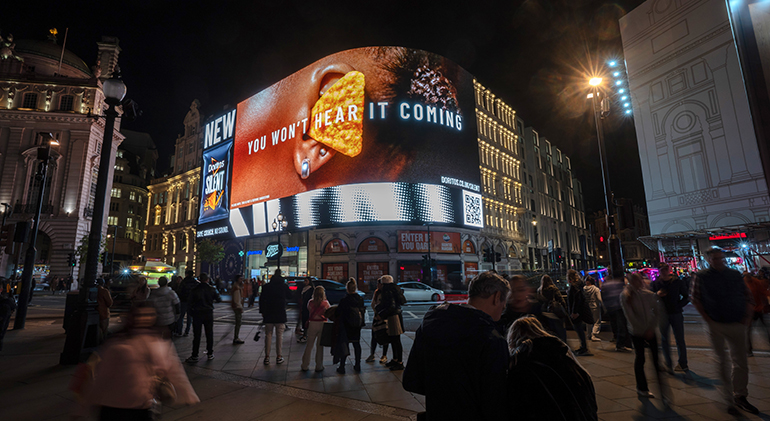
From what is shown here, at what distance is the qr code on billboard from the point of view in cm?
3594

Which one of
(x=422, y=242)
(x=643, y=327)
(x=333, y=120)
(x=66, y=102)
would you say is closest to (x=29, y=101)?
(x=66, y=102)

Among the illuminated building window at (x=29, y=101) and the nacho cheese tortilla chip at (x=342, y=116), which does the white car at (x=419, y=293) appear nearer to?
the nacho cheese tortilla chip at (x=342, y=116)

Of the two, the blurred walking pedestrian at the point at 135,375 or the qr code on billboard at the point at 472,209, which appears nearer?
the blurred walking pedestrian at the point at 135,375

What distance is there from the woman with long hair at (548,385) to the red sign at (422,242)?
31.5 meters

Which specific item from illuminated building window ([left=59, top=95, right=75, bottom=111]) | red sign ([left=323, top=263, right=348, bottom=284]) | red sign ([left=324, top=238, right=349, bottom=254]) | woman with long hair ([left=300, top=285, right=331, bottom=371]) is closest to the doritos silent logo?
illuminated building window ([left=59, top=95, right=75, bottom=111])

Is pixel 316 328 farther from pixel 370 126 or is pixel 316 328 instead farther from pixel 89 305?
pixel 370 126

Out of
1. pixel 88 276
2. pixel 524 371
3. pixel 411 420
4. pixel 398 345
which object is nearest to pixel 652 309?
pixel 411 420

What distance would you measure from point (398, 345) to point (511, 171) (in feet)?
150

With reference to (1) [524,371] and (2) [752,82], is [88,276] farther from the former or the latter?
(2) [752,82]

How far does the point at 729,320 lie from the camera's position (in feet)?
15.2

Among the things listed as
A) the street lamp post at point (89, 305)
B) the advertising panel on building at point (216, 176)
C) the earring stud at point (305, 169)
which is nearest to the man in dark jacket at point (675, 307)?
the street lamp post at point (89, 305)

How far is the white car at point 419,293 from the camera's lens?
74.8 ft

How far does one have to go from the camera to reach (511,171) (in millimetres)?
48906

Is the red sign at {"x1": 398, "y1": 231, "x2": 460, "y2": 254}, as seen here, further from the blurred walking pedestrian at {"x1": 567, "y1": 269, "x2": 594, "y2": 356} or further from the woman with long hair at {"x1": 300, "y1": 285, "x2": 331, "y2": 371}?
the woman with long hair at {"x1": 300, "y1": 285, "x2": 331, "y2": 371}
